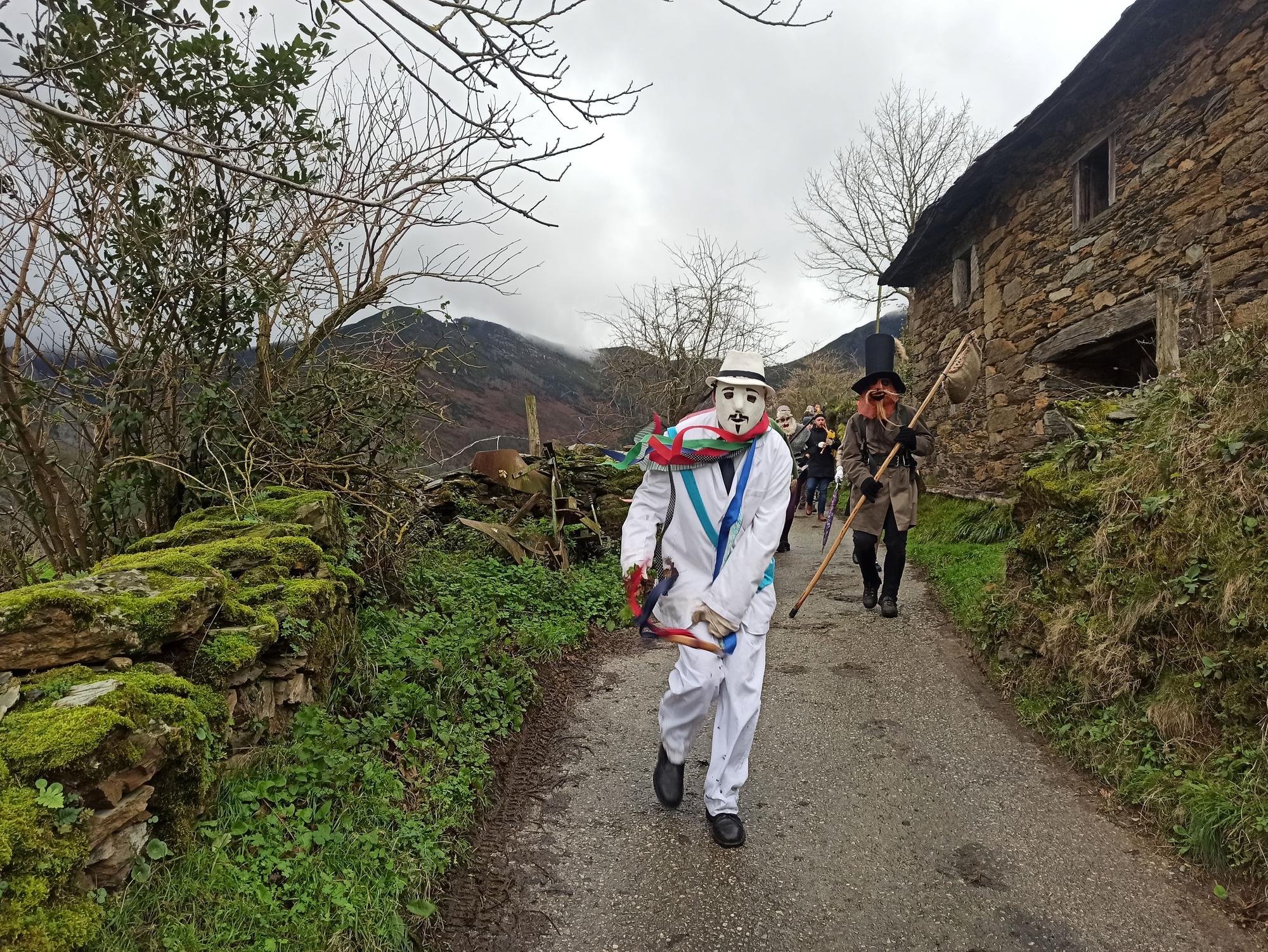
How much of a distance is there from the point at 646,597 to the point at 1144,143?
7714mm

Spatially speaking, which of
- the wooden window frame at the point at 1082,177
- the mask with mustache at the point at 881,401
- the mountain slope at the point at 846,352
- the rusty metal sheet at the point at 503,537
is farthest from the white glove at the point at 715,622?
the mountain slope at the point at 846,352

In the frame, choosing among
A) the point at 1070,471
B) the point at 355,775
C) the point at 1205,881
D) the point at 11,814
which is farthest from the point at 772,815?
the point at 1070,471

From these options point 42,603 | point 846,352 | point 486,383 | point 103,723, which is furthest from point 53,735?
point 846,352

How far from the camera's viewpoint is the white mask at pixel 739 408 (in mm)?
3055

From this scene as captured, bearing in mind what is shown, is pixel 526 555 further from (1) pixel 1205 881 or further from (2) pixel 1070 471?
(1) pixel 1205 881

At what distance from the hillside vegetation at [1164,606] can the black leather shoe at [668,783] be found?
76.4 inches

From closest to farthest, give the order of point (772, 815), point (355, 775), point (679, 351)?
1. point (355, 775)
2. point (772, 815)
3. point (679, 351)

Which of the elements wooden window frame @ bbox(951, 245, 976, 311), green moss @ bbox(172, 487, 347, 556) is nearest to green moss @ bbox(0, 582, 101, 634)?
green moss @ bbox(172, 487, 347, 556)

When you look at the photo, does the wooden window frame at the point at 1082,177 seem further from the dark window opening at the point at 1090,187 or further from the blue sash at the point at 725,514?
the blue sash at the point at 725,514

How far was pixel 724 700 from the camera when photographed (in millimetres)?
3006

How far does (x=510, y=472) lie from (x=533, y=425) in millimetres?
1676

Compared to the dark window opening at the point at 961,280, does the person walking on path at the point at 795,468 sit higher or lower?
lower

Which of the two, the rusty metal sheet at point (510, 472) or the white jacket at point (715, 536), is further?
the rusty metal sheet at point (510, 472)

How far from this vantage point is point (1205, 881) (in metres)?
2.54
